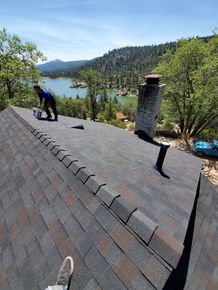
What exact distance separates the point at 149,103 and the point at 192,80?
13184 mm

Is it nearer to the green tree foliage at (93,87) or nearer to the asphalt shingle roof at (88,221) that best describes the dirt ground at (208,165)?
the asphalt shingle roof at (88,221)

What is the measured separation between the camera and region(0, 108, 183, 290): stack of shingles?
199 cm

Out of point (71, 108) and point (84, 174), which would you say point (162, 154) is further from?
point (71, 108)

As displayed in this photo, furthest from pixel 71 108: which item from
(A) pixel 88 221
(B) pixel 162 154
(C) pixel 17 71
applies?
(A) pixel 88 221

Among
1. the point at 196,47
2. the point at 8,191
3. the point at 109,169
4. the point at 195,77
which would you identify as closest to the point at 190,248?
the point at 109,169

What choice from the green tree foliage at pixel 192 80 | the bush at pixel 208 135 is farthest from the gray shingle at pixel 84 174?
the bush at pixel 208 135

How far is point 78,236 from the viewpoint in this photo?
248 centimetres

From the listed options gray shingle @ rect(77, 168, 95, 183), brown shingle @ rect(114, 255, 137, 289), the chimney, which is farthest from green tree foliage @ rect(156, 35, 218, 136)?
brown shingle @ rect(114, 255, 137, 289)

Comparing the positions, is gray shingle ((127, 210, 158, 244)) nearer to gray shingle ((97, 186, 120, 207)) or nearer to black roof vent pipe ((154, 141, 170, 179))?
gray shingle ((97, 186, 120, 207))

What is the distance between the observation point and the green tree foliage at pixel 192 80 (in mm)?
18547

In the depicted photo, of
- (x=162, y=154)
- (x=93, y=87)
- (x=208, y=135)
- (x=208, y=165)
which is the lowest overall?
(x=208, y=165)

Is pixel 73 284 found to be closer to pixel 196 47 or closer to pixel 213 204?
pixel 213 204

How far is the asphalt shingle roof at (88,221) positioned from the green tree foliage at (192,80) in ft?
53.0

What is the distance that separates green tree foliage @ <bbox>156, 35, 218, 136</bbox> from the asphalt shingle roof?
16148mm
